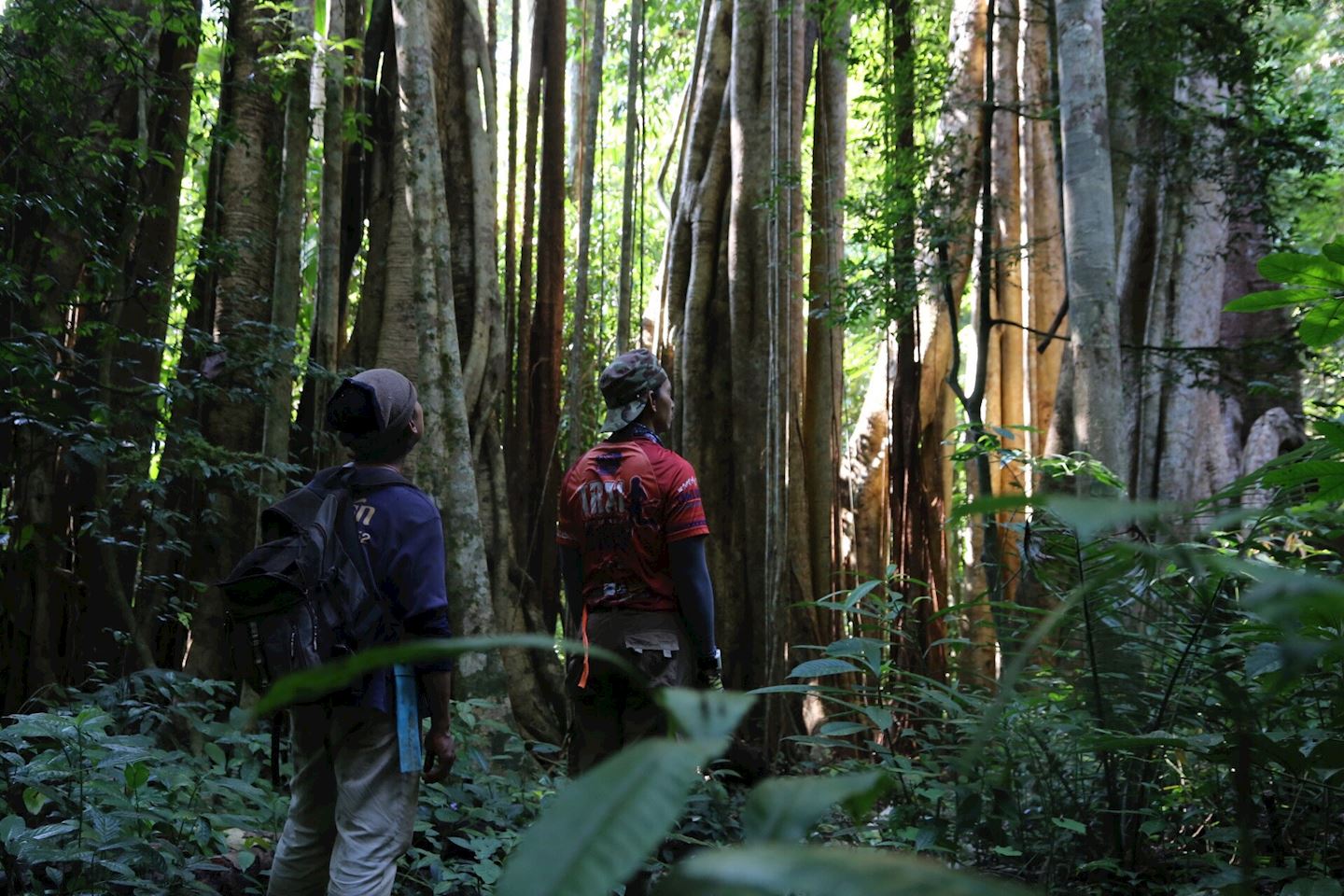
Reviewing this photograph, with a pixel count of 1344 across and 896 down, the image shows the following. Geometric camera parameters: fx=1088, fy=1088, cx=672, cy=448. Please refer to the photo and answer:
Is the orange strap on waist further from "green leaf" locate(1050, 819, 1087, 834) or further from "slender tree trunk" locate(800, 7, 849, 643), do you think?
"slender tree trunk" locate(800, 7, 849, 643)

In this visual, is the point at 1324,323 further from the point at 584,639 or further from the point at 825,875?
the point at 584,639

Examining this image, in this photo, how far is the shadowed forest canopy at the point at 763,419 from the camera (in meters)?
1.97

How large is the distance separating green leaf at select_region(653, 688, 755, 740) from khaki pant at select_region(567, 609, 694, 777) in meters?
2.88

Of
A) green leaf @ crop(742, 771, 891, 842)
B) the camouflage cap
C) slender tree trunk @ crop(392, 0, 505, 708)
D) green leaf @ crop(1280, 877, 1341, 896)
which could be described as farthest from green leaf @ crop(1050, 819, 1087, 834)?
slender tree trunk @ crop(392, 0, 505, 708)

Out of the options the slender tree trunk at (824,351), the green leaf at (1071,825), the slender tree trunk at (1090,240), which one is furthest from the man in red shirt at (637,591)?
the slender tree trunk at (824,351)

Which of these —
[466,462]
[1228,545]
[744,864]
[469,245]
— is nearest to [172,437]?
[466,462]

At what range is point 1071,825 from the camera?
2.02 m

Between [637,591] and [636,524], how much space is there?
21cm

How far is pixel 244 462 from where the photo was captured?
4773mm

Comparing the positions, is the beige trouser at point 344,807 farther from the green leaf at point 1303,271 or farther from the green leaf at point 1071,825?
the green leaf at point 1303,271

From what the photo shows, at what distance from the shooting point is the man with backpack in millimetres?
2496

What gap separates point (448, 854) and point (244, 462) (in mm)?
1969

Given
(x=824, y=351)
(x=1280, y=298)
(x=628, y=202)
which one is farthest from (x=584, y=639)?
(x=628, y=202)

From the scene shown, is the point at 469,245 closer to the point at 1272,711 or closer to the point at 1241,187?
the point at 1241,187
